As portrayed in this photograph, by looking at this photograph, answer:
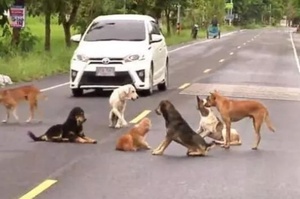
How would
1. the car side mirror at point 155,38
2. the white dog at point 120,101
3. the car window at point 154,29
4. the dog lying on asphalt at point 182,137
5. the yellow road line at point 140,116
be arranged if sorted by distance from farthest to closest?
the car window at point 154,29
the car side mirror at point 155,38
the yellow road line at point 140,116
the white dog at point 120,101
the dog lying on asphalt at point 182,137

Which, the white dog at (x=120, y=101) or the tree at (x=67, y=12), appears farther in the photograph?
the tree at (x=67, y=12)

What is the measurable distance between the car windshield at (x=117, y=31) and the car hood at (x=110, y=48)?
30 cm

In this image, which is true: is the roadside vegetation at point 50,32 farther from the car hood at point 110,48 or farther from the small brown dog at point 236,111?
the small brown dog at point 236,111

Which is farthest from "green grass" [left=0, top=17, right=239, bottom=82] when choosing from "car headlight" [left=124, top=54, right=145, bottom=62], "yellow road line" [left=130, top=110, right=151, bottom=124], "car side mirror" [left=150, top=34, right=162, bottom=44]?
"yellow road line" [left=130, top=110, right=151, bottom=124]

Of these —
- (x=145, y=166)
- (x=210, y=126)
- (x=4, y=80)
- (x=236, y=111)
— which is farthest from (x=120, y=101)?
(x=4, y=80)

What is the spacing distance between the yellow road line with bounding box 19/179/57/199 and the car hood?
32.5ft

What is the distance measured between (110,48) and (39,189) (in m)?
10.6

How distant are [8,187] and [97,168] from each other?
4.99ft

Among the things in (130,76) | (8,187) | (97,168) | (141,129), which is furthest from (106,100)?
(8,187)

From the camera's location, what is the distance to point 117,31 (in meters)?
20.3

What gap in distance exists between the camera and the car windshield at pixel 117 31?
20078mm

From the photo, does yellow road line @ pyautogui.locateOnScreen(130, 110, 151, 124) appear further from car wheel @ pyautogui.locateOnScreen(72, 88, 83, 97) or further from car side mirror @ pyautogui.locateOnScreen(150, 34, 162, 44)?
car side mirror @ pyautogui.locateOnScreen(150, 34, 162, 44)

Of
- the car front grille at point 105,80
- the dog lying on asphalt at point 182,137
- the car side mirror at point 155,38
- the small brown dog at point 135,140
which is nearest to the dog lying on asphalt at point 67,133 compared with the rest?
the small brown dog at point 135,140

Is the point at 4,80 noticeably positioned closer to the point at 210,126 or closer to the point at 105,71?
the point at 105,71
